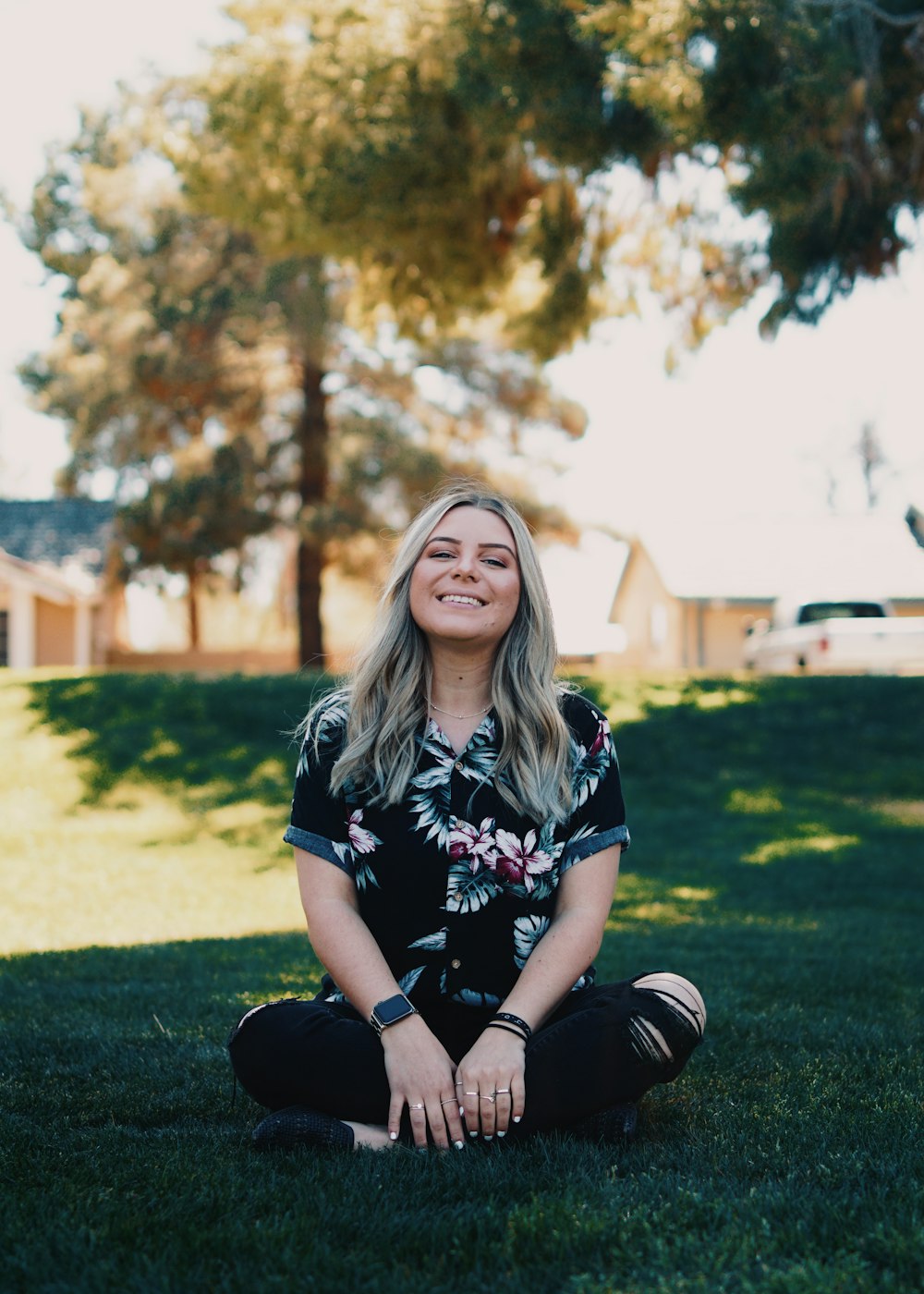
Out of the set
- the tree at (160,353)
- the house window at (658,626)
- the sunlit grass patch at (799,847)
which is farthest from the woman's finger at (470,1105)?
the house window at (658,626)

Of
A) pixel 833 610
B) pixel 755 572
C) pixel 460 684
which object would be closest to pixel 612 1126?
pixel 460 684

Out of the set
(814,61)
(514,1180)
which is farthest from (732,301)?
(514,1180)

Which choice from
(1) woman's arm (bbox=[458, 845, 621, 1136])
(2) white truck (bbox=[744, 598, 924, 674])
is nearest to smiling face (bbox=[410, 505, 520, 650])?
(1) woman's arm (bbox=[458, 845, 621, 1136])

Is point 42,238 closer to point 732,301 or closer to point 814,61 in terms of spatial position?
point 732,301

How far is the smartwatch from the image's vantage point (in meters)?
2.89

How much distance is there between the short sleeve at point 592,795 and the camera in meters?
3.23

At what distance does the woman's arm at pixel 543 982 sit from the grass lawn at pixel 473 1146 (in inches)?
5.3

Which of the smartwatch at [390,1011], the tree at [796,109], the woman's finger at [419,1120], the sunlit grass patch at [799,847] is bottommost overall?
the sunlit grass patch at [799,847]

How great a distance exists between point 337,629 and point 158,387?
24.9 m

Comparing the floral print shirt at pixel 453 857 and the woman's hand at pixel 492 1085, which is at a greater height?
the floral print shirt at pixel 453 857

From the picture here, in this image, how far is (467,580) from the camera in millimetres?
3332

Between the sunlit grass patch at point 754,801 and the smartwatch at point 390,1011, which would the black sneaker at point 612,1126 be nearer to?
the smartwatch at point 390,1011

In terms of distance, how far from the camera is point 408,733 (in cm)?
326

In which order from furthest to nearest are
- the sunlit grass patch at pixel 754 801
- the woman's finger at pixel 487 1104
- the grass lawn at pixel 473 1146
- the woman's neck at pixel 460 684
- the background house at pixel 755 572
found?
the background house at pixel 755 572
the sunlit grass patch at pixel 754 801
the woman's neck at pixel 460 684
the woman's finger at pixel 487 1104
the grass lawn at pixel 473 1146
